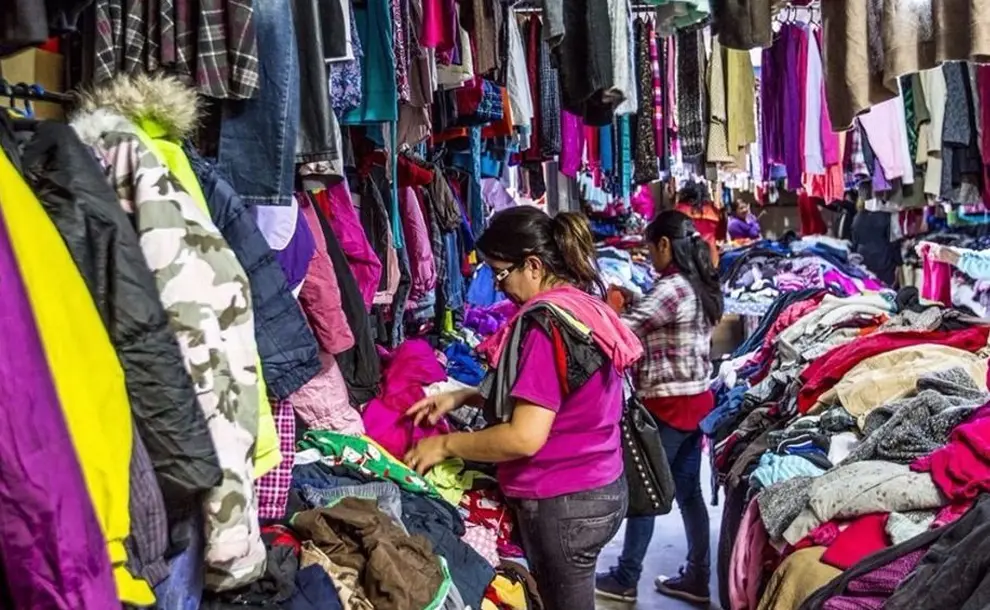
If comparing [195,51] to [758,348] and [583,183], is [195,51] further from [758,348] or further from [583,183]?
[583,183]

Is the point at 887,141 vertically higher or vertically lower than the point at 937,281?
higher

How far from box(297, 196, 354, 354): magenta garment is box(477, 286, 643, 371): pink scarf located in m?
0.42

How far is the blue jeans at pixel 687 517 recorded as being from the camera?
4.29m

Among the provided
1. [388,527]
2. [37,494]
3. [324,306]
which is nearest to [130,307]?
[37,494]

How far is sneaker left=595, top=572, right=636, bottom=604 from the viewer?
4.38 m

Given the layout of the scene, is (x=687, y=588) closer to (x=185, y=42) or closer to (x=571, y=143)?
(x=571, y=143)

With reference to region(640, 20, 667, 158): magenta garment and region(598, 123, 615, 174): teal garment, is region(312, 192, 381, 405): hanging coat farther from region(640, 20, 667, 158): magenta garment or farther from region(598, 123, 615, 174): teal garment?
region(598, 123, 615, 174): teal garment

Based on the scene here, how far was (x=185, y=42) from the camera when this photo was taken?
6.41 ft

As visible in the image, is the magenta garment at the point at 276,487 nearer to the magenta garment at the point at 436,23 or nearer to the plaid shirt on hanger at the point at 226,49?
the plaid shirt on hanger at the point at 226,49

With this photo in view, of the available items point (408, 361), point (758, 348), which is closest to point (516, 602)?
point (408, 361)

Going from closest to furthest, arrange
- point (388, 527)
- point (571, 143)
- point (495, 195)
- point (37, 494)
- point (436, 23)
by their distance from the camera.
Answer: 1. point (37, 494)
2. point (388, 527)
3. point (436, 23)
4. point (571, 143)
5. point (495, 195)

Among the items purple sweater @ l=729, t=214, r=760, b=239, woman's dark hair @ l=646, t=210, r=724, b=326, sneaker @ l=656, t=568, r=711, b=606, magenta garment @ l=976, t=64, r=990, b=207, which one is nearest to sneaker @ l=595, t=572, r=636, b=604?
sneaker @ l=656, t=568, r=711, b=606

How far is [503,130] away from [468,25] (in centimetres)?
99

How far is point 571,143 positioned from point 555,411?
3.17 metres
